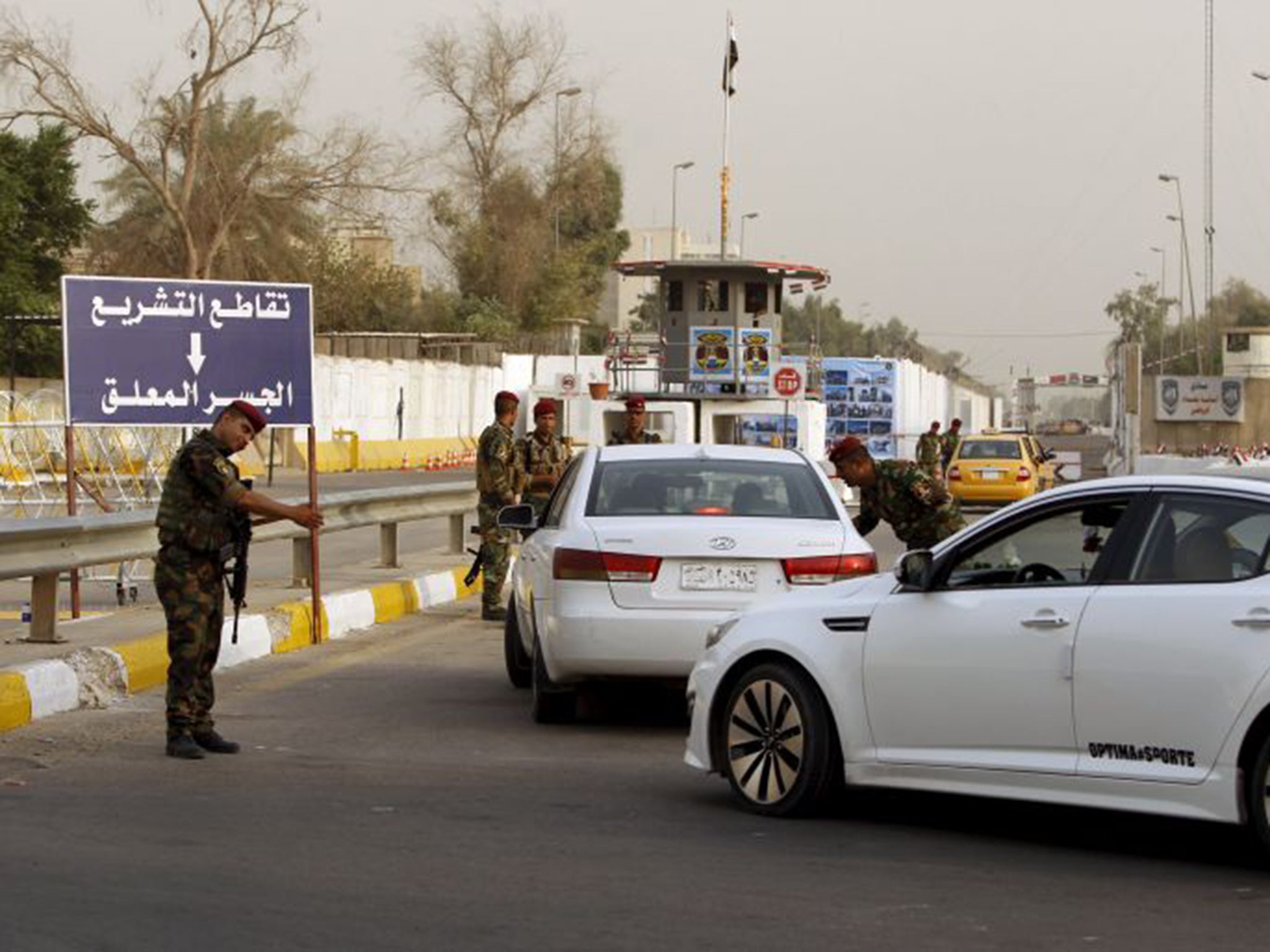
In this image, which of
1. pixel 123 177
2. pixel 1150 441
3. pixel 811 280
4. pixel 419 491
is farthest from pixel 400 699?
pixel 1150 441

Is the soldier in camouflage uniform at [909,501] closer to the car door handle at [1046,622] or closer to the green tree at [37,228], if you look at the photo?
the car door handle at [1046,622]

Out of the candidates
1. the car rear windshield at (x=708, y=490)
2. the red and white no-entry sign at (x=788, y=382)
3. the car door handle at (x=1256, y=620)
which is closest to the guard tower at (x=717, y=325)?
the red and white no-entry sign at (x=788, y=382)

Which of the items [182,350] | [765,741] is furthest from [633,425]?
[765,741]

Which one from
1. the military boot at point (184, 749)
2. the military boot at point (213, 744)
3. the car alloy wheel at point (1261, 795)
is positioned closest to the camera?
the car alloy wheel at point (1261, 795)

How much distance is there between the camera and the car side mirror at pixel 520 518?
13.2 meters

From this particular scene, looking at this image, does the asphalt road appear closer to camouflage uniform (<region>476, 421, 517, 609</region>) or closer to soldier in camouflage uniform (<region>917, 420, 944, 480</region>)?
camouflage uniform (<region>476, 421, 517, 609</region>)

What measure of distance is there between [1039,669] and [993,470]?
36.0 meters

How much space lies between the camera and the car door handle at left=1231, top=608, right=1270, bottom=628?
24.5ft

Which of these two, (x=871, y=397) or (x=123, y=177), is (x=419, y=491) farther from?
(x=123, y=177)

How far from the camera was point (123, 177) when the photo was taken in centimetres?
8550

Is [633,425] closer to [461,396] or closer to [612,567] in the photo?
[612,567]

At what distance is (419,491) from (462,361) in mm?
56993

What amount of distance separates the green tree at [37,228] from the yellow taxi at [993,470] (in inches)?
1052

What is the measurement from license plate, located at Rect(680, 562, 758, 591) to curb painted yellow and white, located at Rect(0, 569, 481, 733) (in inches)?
136
